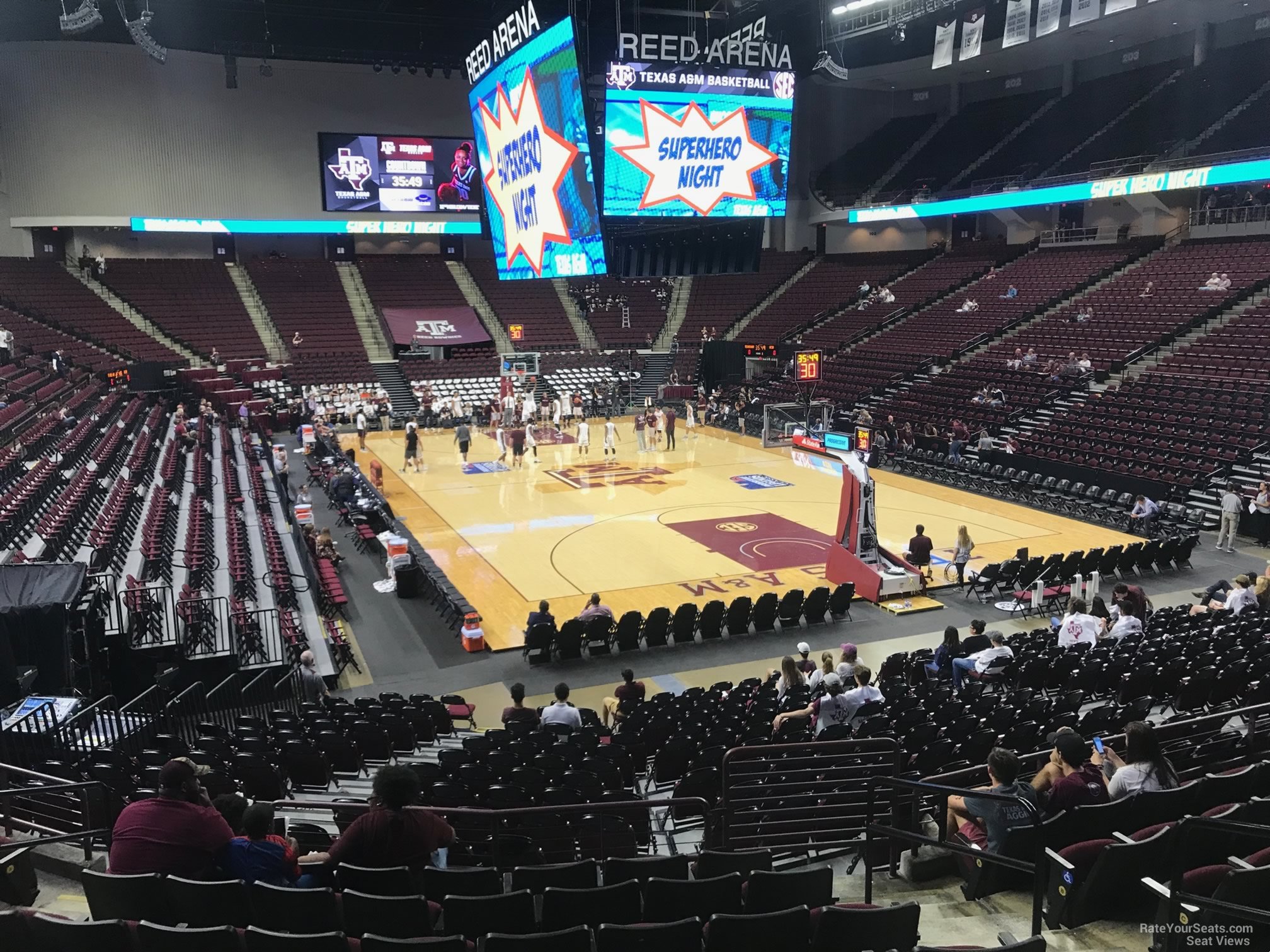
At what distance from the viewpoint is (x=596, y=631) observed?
13.8m

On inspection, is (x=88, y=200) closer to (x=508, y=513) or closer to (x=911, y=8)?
(x=508, y=513)

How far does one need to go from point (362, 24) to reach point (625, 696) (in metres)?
35.0

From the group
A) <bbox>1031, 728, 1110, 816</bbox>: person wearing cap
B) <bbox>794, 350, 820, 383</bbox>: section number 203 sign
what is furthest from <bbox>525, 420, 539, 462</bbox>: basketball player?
<bbox>1031, 728, 1110, 816</bbox>: person wearing cap

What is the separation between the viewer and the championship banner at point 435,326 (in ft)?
143

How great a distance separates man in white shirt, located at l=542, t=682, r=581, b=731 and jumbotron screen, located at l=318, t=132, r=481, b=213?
38.5m

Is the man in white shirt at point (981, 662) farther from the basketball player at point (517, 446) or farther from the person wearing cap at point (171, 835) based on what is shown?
the basketball player at point (517, 446)

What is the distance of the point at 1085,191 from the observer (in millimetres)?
35312

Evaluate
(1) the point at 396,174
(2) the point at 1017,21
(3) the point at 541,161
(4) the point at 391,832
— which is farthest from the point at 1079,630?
(1) the point at 396,174

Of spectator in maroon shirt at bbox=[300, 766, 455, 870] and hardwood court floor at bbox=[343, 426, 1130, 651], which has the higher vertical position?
spectator in maroon shirt at bbox=[300, 766, 455, 870]

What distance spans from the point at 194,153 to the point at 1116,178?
38.2 meters

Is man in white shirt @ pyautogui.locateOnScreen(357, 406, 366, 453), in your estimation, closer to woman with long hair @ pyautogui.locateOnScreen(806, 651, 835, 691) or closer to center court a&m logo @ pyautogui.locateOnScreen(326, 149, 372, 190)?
center court a&m logo @ pyautogui.locateOnScreen(326, 149, 372, 190)

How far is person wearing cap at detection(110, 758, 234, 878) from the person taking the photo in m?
4.58

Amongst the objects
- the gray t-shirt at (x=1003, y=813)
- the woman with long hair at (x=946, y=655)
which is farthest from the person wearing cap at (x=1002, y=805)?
the woman with long hair at (x=946, y=655)

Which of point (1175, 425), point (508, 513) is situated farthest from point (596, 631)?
point (1175, 425)
